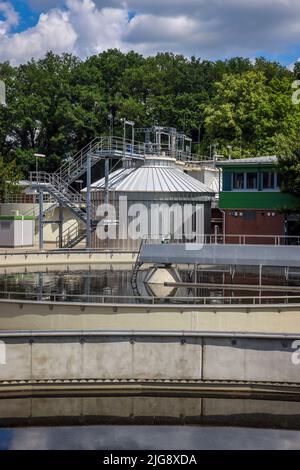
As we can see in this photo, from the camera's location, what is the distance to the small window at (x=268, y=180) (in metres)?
50.7

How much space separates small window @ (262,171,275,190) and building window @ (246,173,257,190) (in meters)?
0.69

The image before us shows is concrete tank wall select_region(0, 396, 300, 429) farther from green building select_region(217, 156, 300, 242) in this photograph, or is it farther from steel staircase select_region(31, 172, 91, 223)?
steel staircase select_region(31, 172, 91, 223)

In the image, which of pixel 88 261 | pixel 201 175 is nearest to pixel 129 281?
pixel 88 261

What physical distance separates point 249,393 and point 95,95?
264ft

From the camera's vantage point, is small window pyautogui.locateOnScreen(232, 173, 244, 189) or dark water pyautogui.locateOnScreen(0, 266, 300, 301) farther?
small window pyautogui.locateOnScreen(232, 173, 244, 189)

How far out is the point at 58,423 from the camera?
1766cm

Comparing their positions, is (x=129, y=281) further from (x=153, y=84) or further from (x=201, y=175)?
(x=153, y=84)

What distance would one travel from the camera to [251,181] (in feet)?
170

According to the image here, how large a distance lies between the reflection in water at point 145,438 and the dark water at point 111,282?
12.6 m

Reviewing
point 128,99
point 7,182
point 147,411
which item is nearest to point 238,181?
point 7,182

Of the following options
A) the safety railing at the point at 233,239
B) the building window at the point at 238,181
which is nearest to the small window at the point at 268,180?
the building window at the point at 238,181

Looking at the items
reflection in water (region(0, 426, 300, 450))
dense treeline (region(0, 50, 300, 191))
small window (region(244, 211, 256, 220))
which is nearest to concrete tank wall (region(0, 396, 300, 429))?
reflection in water (region(0, 426, 300, 450))

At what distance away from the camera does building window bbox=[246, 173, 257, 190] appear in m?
51.5

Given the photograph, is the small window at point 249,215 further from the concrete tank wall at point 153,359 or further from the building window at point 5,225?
the concrete tank wall at point 153,359
